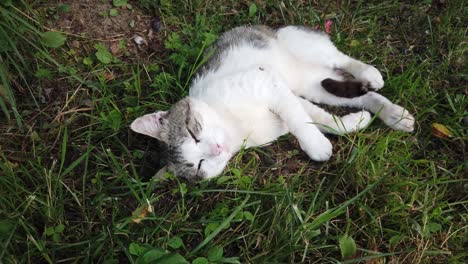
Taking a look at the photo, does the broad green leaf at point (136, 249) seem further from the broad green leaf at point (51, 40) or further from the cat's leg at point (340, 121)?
the broad green leaf at point (51, 40)

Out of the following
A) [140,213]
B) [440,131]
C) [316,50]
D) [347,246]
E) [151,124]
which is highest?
[316,50]

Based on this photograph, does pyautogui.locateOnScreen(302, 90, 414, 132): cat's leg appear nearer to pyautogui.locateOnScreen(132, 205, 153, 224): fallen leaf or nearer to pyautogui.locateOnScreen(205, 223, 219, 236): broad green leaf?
pyautogui.locateOnScreen(205, 223, 219, 236): broad green leaf

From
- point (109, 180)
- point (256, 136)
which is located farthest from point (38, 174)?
point (256, 136)

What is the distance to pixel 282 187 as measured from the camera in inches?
106

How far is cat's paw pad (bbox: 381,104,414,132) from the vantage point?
289 cm

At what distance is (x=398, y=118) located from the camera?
291 centimetres

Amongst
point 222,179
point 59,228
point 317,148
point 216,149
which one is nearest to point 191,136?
point 216,149

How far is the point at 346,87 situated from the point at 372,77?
212 millimetres

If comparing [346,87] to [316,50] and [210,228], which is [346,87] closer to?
[316,50]

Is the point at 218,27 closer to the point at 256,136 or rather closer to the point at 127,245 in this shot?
the point at 256,136

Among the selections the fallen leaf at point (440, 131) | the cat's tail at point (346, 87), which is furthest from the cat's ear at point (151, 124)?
the fallen leaf at point (440, 131)

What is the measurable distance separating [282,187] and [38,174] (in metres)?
1.75

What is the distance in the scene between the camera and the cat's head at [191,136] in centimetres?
262

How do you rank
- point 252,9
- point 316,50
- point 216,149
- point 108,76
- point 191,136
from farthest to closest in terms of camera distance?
point 252,9 → point 108,76 → point 316,50 → point 191,136 → point 216,149
